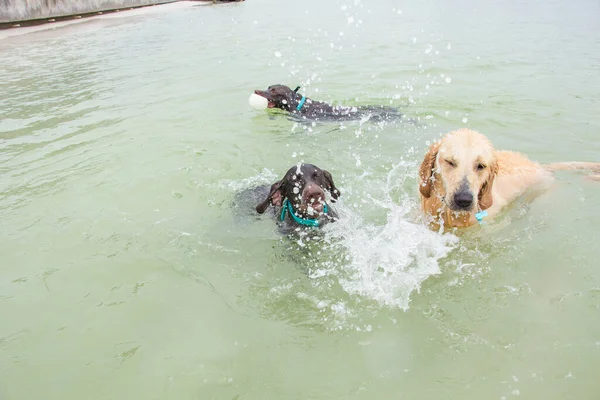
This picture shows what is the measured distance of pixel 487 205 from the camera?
14.9ft

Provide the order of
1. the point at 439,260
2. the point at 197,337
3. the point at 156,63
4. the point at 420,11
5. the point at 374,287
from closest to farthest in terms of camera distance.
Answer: the point at 197,337, the point at 374,287, the point at 439,260, the point at 156,63, the point at 420,11

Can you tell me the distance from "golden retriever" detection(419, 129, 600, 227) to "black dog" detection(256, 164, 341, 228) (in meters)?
1.12

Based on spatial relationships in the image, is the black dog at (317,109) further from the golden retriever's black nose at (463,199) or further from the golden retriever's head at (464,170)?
the golden retriever's black nose at (463,199)

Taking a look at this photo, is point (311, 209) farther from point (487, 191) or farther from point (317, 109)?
point (317, 109)

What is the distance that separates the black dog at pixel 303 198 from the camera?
474cm

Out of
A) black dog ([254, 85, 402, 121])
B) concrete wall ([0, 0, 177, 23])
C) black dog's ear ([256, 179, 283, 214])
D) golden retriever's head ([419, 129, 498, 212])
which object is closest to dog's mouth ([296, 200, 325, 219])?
black dog's ear ([256, 179, 283, 214])

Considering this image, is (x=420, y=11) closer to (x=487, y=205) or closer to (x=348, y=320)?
(x=487, y=205)

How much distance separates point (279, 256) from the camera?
4.61 meters

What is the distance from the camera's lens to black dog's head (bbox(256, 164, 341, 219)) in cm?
472

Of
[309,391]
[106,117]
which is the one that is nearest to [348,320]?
[309,391]

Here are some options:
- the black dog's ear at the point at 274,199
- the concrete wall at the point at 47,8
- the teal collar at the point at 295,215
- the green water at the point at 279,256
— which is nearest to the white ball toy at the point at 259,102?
the green water at the point at 279,256

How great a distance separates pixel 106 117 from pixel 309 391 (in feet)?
25.8

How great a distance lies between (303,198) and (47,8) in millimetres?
24635

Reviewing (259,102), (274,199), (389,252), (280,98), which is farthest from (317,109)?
(389,252)
